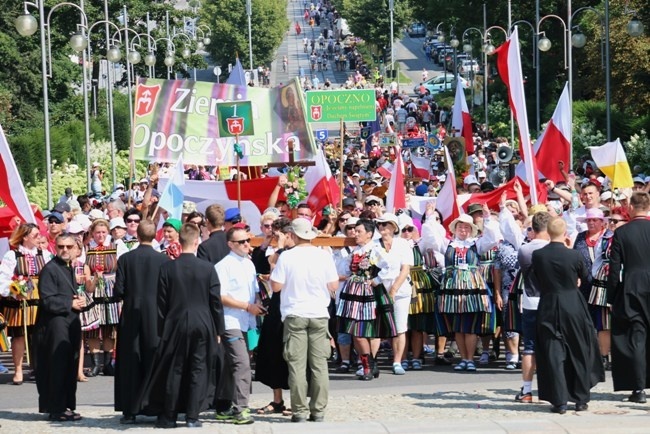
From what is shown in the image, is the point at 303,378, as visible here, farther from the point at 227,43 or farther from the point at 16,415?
the point at 227,43

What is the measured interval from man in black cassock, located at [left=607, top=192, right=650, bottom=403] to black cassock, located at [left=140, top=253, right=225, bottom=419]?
3.39 meters

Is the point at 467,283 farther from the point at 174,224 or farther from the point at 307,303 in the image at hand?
the point at 307,303

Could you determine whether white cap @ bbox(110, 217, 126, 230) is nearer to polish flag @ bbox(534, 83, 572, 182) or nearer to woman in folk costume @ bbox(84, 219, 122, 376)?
woman in folk costume @ bbox(84, 219, 122, 376)

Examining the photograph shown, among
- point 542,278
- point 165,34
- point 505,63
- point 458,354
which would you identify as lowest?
point 458,354

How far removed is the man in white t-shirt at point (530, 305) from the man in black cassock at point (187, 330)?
2.70 meters

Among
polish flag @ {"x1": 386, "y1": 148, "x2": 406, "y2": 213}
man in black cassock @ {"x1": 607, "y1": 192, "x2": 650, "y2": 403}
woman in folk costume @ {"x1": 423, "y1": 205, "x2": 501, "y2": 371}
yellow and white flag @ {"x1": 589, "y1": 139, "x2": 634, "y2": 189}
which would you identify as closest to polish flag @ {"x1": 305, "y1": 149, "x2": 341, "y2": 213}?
polish flag @ {"x1": 386, "y1": 148, "x2": 406, "y2": 213}

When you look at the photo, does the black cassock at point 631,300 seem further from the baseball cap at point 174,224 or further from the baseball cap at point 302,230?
the baseball cap at point 174,224

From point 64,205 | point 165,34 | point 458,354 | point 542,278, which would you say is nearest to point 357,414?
point 542,278

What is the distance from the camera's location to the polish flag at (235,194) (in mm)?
19516

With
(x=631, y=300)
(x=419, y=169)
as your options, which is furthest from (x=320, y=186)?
(x=419, y=169)

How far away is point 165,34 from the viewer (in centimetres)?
7438

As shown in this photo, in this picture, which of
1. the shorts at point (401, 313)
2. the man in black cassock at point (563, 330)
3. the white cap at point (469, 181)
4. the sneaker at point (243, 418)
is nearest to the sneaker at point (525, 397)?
the man in black cassock at point (563, 330)

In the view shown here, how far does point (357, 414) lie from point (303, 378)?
0.72 metres

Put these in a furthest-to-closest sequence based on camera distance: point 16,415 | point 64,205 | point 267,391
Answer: point 64,205 < point 267,391 < point 16,415
